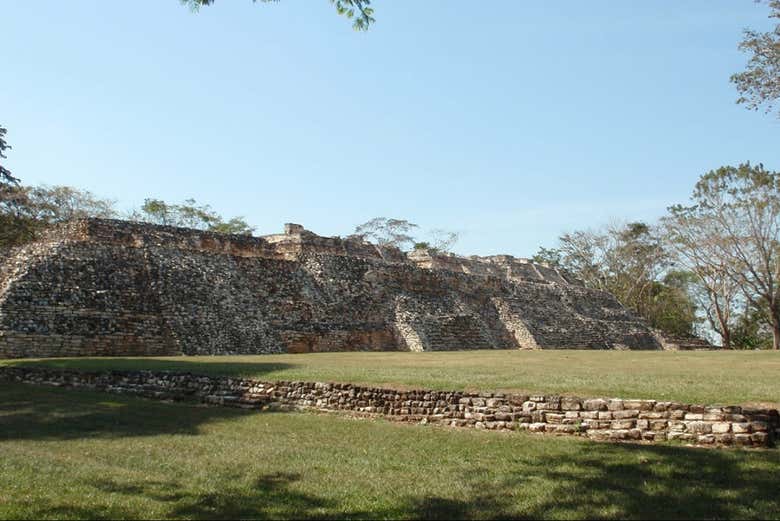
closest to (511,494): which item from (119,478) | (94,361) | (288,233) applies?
(119,478)

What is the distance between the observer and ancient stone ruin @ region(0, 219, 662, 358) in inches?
730

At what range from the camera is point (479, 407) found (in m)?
9.86

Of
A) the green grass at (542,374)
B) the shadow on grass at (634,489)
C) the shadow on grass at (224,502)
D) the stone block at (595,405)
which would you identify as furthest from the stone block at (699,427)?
the shadow on grass at (224,502)

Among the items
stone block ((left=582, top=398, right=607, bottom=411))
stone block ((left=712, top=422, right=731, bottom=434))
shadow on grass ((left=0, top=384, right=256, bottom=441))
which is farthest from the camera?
shadow on grass ((left=0, top=384, right=256, bottom=441))

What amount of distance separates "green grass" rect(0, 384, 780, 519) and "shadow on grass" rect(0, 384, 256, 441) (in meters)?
0.08

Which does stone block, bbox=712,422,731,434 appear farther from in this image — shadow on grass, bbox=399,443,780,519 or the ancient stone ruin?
the ancient stone ruin

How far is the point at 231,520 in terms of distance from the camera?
18.6ft

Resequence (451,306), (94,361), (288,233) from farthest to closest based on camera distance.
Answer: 1. (288,233)
2. (451,306)
3. (94,361)

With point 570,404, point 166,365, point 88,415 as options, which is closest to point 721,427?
point 570,404

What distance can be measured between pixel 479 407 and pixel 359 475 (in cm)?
314

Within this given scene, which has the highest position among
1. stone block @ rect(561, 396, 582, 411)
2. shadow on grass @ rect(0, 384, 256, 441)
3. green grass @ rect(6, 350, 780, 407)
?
green grass @ rect(6, 350, 780, 407)

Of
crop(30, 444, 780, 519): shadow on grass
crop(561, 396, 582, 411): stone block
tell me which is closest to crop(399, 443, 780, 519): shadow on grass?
crop(30, 444, 780, 519): shadow on grass

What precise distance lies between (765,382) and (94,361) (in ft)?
41.0

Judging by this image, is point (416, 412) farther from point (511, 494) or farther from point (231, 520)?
point (231, 520)
